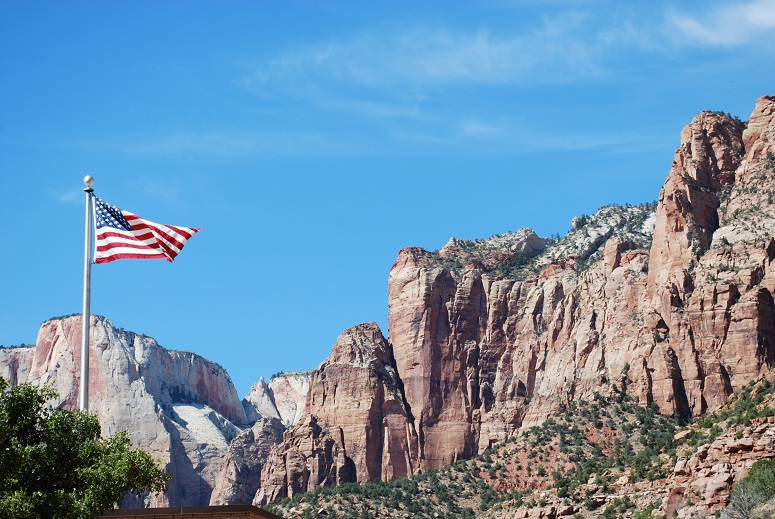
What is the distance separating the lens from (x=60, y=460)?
58219 millimetres

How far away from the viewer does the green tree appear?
56188 millimetres

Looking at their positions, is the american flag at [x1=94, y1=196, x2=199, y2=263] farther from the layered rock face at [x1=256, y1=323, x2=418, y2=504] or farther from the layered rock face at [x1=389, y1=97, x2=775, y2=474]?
the layered rock face at [x1=256, y1=323, x2=418, y2=504]

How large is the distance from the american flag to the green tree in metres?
5.75

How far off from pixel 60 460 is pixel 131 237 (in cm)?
872

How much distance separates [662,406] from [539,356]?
1472 inches

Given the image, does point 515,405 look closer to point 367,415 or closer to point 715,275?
point 367,415

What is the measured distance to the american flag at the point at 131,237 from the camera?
201 feet

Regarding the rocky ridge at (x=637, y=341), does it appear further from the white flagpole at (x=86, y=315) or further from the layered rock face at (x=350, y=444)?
the white flagpole at (x=86, y=315)

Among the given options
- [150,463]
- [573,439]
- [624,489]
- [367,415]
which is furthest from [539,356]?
[150,463]

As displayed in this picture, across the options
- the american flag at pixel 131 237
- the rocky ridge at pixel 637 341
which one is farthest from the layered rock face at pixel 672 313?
the american flag at pixel 131 237

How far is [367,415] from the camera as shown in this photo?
196500mm

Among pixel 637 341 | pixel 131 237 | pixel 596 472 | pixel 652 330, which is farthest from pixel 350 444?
pixel 131 237

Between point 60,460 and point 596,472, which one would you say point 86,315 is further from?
point 596,472

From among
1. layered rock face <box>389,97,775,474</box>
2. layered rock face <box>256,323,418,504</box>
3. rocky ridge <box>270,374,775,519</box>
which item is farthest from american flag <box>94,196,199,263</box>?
layered rock face <box>256,323,418,504</box>
